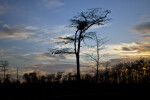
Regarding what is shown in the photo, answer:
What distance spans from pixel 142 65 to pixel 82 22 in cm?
3207

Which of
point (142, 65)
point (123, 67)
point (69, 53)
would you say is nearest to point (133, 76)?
point (123, 67)

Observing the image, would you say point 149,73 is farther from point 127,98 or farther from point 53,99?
point 53,99

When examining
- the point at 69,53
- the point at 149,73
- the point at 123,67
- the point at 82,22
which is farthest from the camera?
the point at 123,67

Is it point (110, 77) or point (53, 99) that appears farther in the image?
point (110, 77)

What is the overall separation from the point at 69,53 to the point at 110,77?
126ft

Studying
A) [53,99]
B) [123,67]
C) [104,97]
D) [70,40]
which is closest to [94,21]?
[70,40]

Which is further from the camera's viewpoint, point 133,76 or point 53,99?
point 133,76

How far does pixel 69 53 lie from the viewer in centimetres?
1842

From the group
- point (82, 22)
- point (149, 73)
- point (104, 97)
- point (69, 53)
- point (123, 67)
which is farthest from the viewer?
point (123, 67)

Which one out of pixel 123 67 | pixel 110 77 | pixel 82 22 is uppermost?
pixel 82 22

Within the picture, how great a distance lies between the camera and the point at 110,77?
176ft

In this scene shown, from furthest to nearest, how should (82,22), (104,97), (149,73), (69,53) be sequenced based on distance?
(149,73)
(69,53)
(82,22)
(104,97)

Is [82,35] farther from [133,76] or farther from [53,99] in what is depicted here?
[133,76]

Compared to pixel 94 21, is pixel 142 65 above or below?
below
